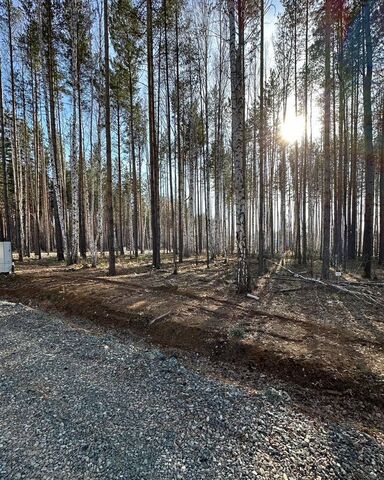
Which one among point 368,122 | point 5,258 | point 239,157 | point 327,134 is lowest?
point 5,258

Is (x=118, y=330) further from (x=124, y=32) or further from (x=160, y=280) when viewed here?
(x=124, y=32)

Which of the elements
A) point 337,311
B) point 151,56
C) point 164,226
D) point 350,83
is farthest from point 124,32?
point 164,226

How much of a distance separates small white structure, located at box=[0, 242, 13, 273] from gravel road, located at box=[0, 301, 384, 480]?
7.06 m

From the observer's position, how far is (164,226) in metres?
42.6

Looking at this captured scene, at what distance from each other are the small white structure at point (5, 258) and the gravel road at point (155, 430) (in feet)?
23.2

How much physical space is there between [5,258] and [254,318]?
892 cm

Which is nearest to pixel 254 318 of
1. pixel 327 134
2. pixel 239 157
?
pixel 239 157

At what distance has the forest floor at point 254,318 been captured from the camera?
11.9ft

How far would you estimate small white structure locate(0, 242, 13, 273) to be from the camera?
9766 mm

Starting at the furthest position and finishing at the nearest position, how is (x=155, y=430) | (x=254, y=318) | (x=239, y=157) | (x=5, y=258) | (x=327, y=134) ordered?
(x=5, y=258)
(x=327, y=134)
(x=239, y=157)
(x=254, y=318)
(x=155, y=430)

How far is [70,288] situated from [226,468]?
6563 millimetres

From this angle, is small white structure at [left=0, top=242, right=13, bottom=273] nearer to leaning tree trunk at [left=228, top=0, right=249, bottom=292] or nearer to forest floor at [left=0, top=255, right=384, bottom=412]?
forest floor at [left=0, top=255, right=384, bottom=412]

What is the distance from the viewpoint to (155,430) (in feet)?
8.51

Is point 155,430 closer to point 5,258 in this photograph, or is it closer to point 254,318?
point 254,318
